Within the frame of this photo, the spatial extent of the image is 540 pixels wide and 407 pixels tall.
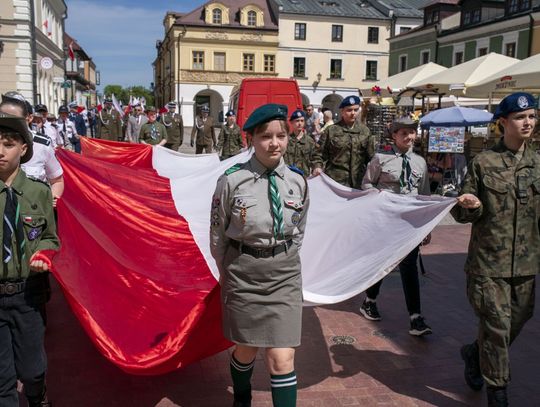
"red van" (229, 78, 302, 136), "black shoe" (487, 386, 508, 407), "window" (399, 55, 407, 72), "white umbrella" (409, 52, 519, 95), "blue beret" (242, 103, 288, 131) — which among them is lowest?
"black shoe" (487, 386, 508, 407)

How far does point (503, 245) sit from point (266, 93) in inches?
447

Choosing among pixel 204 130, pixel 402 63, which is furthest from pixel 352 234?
pixel 402 63

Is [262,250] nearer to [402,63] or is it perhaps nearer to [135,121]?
[135,121]

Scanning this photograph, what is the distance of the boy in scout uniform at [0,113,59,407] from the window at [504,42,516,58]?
33.4 metres

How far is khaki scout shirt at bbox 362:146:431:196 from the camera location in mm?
5055

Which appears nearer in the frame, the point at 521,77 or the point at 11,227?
the point at 11,227

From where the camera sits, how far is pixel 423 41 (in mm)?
41812

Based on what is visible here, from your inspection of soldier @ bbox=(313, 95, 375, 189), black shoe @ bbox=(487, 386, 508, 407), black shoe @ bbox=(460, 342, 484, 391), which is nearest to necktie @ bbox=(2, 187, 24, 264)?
black shoe @ bbox=(487, 386, 508, 407)

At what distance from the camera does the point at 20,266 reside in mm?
2926

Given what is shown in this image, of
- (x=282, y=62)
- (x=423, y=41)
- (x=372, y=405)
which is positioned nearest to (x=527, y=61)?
(x=372, y=405)

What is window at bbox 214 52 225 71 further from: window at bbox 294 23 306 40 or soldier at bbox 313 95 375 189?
soldier at bbox 313 95 375 189

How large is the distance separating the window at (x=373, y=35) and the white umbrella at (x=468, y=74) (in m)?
43.9

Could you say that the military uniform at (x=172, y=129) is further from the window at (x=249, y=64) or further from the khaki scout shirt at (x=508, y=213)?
the window at (x=249, y=64)

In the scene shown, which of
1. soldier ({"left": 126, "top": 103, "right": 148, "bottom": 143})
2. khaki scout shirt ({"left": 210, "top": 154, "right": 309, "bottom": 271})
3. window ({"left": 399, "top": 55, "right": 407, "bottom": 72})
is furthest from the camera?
window ({"left": 399, "top": 55, "right": 407, "bottom": 72})
